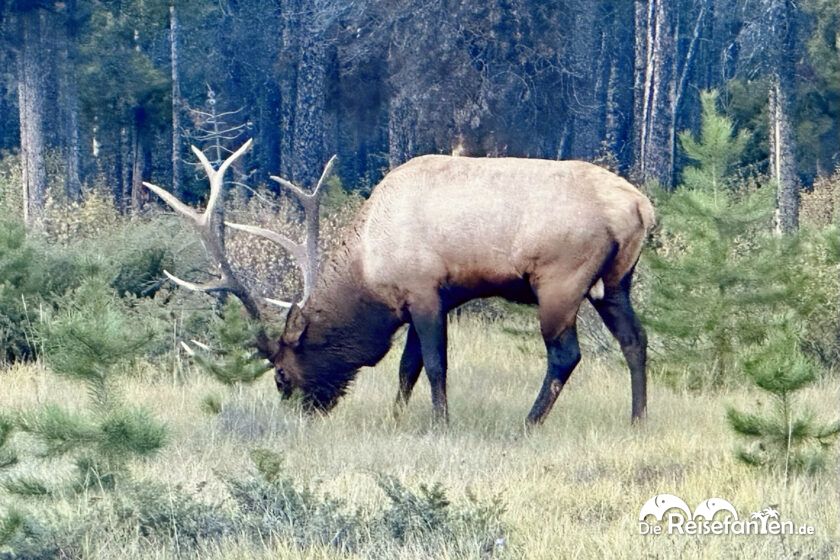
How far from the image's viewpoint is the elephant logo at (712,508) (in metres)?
5.55

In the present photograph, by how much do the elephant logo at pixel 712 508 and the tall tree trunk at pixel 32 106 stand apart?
15034mm

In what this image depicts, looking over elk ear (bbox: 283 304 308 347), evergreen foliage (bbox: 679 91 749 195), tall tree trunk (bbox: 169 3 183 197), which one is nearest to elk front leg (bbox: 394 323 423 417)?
elk ear (bbox: 283 304 308 347)

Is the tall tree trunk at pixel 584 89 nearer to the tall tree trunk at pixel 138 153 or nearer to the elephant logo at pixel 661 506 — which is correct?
the tall tree trunk at pixel 138 153

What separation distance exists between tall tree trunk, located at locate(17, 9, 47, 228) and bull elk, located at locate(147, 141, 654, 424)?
11546 millimetres

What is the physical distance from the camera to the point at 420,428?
8195 mm

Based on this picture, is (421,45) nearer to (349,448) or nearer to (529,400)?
(529,400)

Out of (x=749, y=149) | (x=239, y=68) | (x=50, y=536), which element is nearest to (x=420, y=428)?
(x=50, y=536)

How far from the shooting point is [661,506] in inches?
225

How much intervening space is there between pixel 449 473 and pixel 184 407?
8.93 ft

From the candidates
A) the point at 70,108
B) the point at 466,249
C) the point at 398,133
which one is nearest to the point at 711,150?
the point at 466,249

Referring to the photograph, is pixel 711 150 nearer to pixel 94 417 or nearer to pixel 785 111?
pixel 94 417

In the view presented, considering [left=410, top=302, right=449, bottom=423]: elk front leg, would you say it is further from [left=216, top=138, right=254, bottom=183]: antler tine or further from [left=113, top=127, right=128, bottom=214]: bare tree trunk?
[left=113, top=127, right=128, bottom=214]: bare tree trunk

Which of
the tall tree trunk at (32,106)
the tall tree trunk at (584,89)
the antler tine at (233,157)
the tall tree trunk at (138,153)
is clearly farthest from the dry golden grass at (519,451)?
the tall tree trunk at (138,153)

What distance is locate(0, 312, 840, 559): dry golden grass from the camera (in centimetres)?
523
